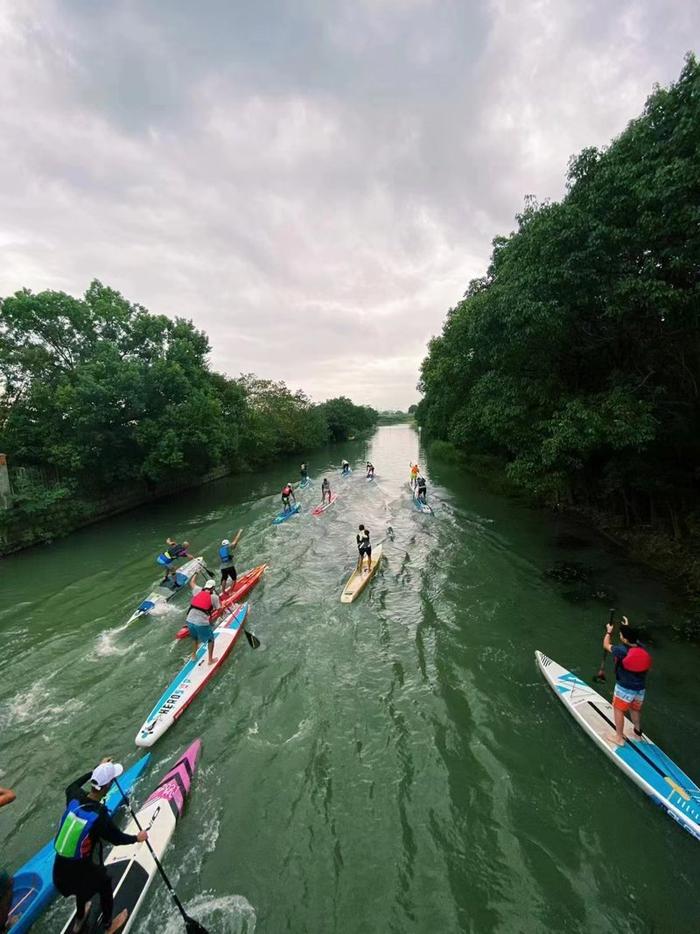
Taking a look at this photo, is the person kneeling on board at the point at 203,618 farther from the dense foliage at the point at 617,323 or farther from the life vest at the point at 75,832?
the dense foliage at the point at 617,323

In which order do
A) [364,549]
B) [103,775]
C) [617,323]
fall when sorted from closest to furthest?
[103,775], [617,323], [364,549]

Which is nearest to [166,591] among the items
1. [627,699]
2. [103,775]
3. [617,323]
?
[103,775]

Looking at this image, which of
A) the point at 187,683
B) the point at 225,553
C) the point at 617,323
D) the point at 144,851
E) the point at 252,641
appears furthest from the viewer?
the point at 225,553

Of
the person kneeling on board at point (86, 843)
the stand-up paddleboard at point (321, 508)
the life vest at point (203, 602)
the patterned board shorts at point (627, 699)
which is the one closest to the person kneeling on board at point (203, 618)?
the life vest at point (203, 602)

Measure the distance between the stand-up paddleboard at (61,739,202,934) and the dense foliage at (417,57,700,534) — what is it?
1189 centimetres

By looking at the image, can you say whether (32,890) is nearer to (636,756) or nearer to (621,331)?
(636,756)

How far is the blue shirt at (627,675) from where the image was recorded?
6.50m

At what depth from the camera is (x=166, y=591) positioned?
1340cm

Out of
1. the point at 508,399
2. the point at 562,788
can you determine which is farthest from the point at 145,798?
the point at 508,399

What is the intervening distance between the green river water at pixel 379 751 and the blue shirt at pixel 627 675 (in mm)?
1479

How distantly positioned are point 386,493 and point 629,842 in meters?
25.7

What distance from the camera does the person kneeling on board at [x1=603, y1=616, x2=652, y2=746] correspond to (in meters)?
6.40

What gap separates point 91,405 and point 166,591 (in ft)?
48.1

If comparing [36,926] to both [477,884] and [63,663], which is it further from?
[63,663]
